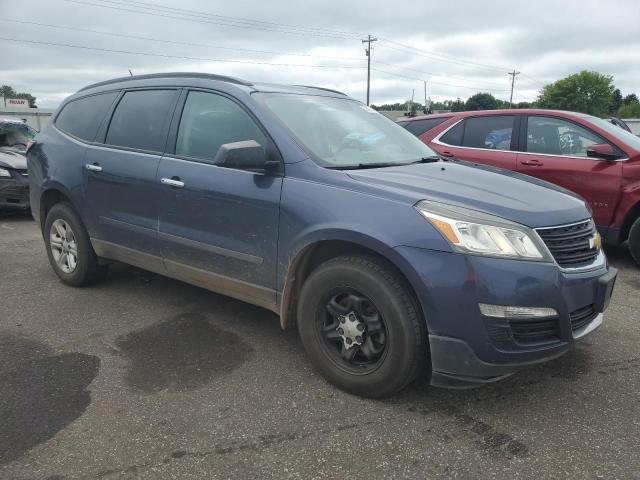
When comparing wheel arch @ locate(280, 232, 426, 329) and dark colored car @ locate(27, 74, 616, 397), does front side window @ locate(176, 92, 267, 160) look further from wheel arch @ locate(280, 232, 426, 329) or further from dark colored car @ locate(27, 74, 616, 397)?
wheel arch @ locate(280, 232, 426, 329)

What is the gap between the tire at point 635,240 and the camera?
5453 millimetres

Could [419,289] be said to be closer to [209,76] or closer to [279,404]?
[279,404]

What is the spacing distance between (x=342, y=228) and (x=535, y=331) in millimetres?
1074

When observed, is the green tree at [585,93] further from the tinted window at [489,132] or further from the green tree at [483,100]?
the tinted window at [489,132]

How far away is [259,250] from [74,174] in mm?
2145

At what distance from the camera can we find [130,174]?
13.0 ft

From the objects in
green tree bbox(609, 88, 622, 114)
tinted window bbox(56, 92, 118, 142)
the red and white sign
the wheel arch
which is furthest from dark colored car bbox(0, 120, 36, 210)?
green tree bbox(609, 88, 622, 114)

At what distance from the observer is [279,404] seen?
288 cm

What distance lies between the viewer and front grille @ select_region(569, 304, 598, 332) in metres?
2.69

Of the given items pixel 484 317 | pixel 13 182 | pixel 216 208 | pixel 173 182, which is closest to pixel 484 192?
pixel 484 317

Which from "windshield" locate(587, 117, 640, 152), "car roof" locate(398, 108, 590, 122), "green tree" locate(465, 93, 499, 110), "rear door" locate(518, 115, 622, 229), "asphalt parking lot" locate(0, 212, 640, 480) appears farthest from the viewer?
"green tree" locate(465, 93, 499, 110)

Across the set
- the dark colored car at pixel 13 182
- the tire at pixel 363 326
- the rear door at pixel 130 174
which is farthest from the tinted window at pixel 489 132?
the dark colored car at pixel 13 182

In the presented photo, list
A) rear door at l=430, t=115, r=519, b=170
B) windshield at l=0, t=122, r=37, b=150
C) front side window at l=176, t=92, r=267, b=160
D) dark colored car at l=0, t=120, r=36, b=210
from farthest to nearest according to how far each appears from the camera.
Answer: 1. windshield at l=0, t=122, r=37, b=150
2. dark colored car at l=0, t=120, r=36, b=210
3. rear door at l=430, t=115, r=519, b=170
4. front side window at l=176, t=92, r=267, b=160

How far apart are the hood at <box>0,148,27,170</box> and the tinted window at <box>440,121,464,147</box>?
618 centimetres
